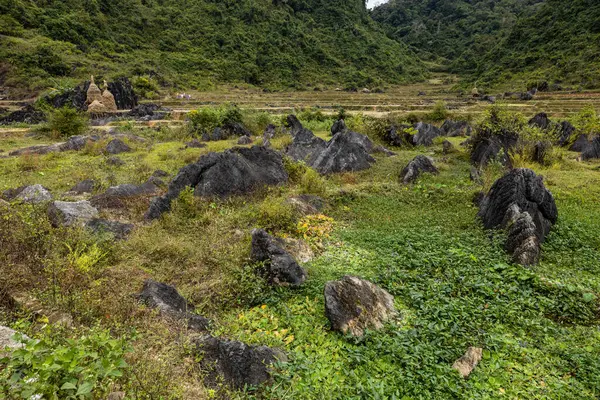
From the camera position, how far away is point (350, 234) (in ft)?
30.1

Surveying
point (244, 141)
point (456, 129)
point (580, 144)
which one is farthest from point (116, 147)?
point (580, 144)

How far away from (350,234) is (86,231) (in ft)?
21.6

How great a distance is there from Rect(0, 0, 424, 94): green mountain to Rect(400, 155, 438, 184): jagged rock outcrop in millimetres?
45996

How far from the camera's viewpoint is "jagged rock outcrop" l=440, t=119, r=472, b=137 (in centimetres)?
2400

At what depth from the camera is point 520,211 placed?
328 inches

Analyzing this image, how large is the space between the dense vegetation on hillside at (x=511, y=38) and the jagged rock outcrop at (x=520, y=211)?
45.2 m

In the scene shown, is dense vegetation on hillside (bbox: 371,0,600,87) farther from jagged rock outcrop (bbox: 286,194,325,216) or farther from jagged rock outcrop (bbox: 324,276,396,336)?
jagged rock outcrop (bbox: 324,276,396,336)

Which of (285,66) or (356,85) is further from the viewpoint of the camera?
(285,66)

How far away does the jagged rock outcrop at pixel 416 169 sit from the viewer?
13.5 meters

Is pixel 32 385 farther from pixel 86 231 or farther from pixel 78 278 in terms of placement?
pixel 86 231

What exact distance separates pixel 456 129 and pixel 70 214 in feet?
80.4

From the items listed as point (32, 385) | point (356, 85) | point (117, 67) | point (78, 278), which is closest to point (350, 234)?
point (78, 278)

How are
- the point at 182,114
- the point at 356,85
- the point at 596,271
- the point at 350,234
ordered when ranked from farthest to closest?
the point at 356,85
the point at 182,114
the point at 350,234
the point at 596,271

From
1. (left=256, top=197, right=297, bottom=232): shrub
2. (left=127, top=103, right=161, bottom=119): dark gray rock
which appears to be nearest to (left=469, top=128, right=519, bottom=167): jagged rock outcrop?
(left=256, top=197, right=297, bottom=232): shrub
